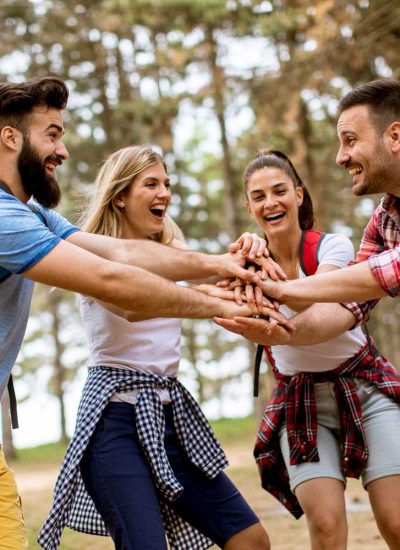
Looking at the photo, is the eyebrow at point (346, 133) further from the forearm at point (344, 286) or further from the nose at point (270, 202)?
the forearm at point (344, 286)

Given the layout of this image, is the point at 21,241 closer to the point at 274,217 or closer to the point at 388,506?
the point at 274,217

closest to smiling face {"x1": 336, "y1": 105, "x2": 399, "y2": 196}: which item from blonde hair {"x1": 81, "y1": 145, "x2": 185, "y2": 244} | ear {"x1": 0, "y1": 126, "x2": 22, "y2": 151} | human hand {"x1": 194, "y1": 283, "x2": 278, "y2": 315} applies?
human hand {"x1": 194, "y1": 283, "x2": 278, "y2": 315}

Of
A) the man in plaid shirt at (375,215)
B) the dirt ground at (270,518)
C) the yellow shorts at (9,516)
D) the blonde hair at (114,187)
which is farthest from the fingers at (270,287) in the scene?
the dirt ground at (270,518)

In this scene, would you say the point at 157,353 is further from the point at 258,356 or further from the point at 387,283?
the point at 387,283

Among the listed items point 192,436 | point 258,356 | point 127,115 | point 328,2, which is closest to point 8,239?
point 192,436

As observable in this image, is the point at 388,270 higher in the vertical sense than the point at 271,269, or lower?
lower

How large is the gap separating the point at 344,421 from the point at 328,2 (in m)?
8.74

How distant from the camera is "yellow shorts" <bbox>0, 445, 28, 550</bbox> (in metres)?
3.34

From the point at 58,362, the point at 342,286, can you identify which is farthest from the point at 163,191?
the point at 58,362

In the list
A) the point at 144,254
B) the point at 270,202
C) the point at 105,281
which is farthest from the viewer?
the point at 270,202

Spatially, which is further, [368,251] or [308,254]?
[308,254]

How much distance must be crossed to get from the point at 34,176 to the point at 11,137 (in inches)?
8.4

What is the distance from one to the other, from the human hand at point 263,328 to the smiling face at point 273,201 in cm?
64

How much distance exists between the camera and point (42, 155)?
3744 mm
